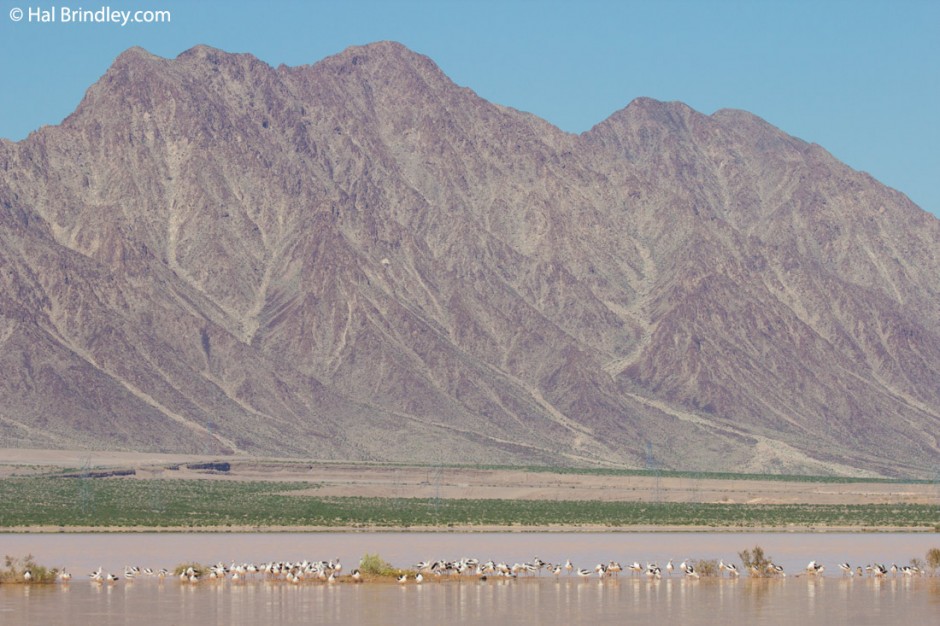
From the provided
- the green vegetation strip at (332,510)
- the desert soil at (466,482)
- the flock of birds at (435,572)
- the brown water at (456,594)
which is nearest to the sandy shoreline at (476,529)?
the green vegetation strip at (332,510)

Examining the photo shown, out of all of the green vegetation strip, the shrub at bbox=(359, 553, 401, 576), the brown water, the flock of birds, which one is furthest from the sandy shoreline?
the shrub at bbox=(359, 553, 401, 576)

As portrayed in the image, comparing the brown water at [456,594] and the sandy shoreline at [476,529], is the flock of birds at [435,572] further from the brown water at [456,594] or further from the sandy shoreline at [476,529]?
the sandy shoreline at [476,529]

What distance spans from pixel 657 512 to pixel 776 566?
5304 centimetres

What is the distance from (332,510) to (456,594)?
55.9 meters

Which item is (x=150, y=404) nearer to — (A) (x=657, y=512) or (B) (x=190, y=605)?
(A) (x=657, y=512)

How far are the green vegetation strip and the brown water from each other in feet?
58.1

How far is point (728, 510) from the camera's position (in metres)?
118

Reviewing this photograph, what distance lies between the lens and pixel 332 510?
10675 centimetres

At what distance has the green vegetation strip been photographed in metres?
94.9

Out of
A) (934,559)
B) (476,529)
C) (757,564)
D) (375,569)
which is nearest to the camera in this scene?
(375,569)

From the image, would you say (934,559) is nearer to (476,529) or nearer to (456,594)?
(456,594)

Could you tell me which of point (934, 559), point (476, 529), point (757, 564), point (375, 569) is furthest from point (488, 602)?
point (476, 529)

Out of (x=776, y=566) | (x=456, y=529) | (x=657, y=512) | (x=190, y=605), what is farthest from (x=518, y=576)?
(x=657, y=512)

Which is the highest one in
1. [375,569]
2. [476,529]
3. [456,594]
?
[476,529]
